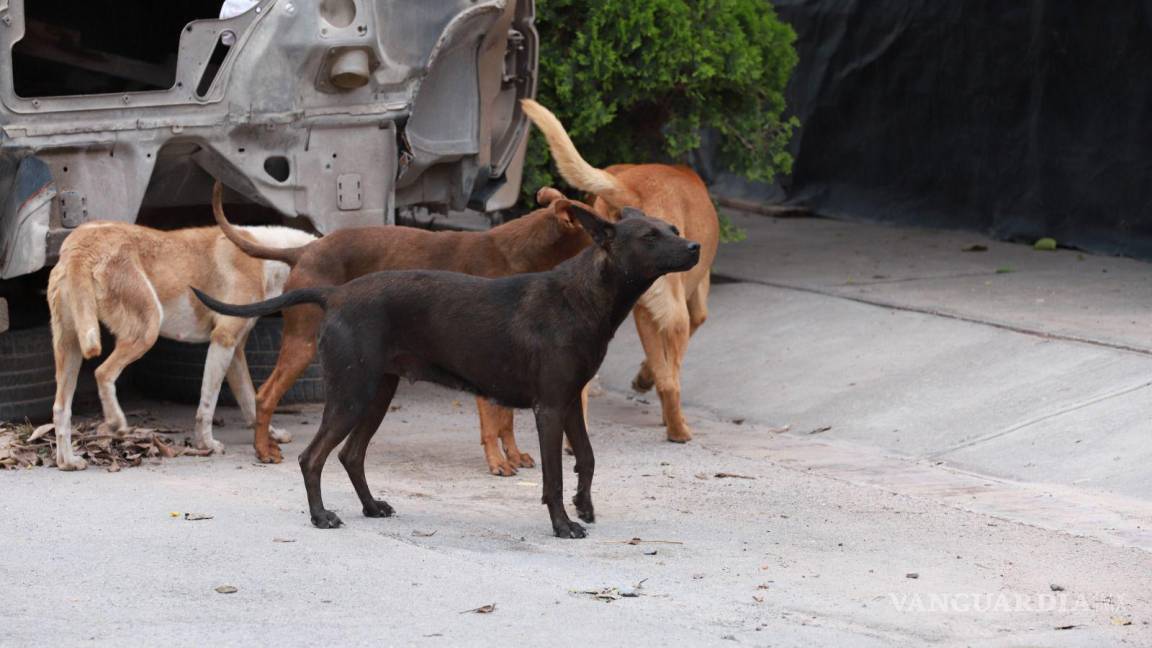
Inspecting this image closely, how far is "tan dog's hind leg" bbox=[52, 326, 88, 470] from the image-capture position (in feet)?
26.2

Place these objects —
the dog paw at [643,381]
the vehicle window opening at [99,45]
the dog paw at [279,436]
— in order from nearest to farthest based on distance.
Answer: the dog paw at [279,436] < the dog paw at [643,381] < the vehicle window opening at [99,45]

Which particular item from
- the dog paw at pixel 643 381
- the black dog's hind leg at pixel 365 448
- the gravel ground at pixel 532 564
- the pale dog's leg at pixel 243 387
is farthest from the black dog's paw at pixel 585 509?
the dog paw at pixel 643 381

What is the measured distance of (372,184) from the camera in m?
9.13

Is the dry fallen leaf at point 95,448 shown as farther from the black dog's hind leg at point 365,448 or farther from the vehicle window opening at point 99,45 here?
the vehicle window opening at point 99,45

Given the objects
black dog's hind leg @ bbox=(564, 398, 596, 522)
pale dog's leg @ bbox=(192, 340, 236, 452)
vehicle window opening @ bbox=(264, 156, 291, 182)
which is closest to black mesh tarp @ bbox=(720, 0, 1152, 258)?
vehicle window opening @ bbox=(264, 156, 291, 182)

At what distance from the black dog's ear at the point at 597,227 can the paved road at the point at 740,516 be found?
125cm

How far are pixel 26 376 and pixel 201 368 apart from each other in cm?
107

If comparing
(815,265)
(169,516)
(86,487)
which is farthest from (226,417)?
(815,265)

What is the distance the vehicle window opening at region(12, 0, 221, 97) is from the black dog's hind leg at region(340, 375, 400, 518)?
4.36 m

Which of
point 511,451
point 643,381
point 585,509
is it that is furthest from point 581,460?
point 643,381

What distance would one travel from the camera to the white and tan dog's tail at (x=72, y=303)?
7.96 meters

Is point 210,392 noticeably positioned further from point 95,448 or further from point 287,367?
point 95,448

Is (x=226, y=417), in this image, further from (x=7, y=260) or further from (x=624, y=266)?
(x=624, y=266)

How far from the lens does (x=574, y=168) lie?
28.1 feet
